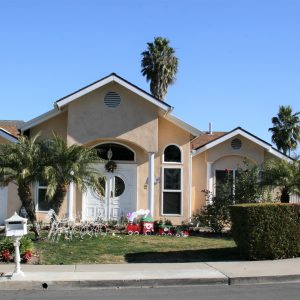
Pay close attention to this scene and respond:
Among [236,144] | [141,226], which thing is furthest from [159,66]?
[141,226]

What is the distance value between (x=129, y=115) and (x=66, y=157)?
4913 mm

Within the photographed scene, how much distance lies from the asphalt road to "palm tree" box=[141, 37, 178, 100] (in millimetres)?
33166

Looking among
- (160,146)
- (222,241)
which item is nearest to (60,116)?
(160,146)

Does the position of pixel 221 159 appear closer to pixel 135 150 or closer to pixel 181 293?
pixel 135 150

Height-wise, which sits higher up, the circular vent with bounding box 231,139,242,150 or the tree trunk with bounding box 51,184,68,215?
the circular vent with bounding box 231,139,242,150

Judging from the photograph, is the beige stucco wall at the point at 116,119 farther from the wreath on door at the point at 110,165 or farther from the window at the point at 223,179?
the window at the point at 223,179

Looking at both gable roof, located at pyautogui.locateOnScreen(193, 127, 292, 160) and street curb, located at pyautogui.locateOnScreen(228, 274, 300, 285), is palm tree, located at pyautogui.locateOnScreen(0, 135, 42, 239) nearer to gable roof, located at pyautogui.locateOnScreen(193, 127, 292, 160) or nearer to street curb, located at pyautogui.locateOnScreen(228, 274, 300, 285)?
street curb, located at pyautogui.locateOnScreen(228, 274, 300, 285)

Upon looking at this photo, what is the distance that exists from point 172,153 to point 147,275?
34.4 feet

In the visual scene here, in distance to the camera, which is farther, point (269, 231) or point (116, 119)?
point (116, 119)

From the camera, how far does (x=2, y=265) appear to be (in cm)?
1180

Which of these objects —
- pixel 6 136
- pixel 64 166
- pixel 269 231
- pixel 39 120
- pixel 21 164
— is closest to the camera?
pixel 269 231

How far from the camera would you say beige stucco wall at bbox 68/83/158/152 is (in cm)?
1950

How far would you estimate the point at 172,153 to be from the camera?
20.5 metres

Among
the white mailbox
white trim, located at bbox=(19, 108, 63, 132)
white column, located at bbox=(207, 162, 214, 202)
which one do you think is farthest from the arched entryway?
the white mailbox
